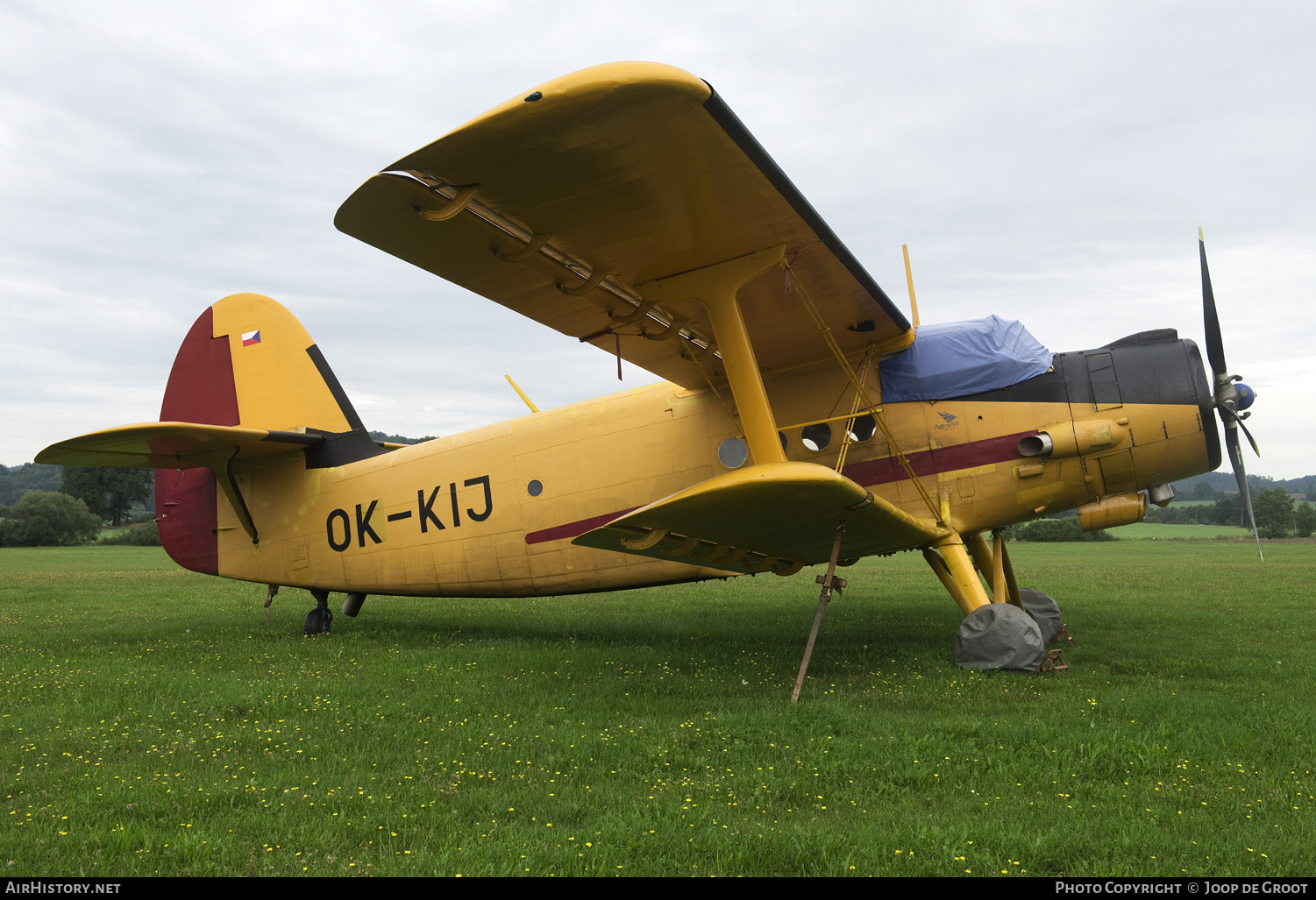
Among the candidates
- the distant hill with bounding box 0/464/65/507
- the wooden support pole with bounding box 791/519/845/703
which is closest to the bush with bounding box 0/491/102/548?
the wooden support pole with bounding box 791/519/845/703

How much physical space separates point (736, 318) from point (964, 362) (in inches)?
110

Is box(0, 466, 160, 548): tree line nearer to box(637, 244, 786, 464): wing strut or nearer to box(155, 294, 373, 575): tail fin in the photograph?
box(155, 294, 373, 575): tail fin

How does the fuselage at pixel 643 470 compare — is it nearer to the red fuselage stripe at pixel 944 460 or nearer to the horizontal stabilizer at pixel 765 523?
the red fuselage stripe at pixel 944 460

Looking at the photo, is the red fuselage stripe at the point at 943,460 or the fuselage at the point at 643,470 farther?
the red fuselage stripe at the point at 943,460

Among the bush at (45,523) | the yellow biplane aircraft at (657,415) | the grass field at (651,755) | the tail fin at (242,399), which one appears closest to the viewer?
the grass field at (651,755)

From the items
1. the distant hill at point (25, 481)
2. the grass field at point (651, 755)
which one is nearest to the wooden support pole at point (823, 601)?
the grass field at point (651, 755)

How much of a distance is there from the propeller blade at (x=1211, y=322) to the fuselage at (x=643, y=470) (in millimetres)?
177

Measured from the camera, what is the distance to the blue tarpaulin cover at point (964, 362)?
7.49 m

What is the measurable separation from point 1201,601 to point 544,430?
11090 millimetres

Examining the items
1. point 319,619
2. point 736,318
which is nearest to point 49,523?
point 319,619

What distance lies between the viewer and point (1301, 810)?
366 cm

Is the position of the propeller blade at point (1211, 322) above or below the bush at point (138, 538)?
below

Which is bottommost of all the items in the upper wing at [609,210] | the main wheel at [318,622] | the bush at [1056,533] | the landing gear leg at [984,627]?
the bush at [1056,533]

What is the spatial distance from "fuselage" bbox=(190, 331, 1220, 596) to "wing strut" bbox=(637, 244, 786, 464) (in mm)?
1705
